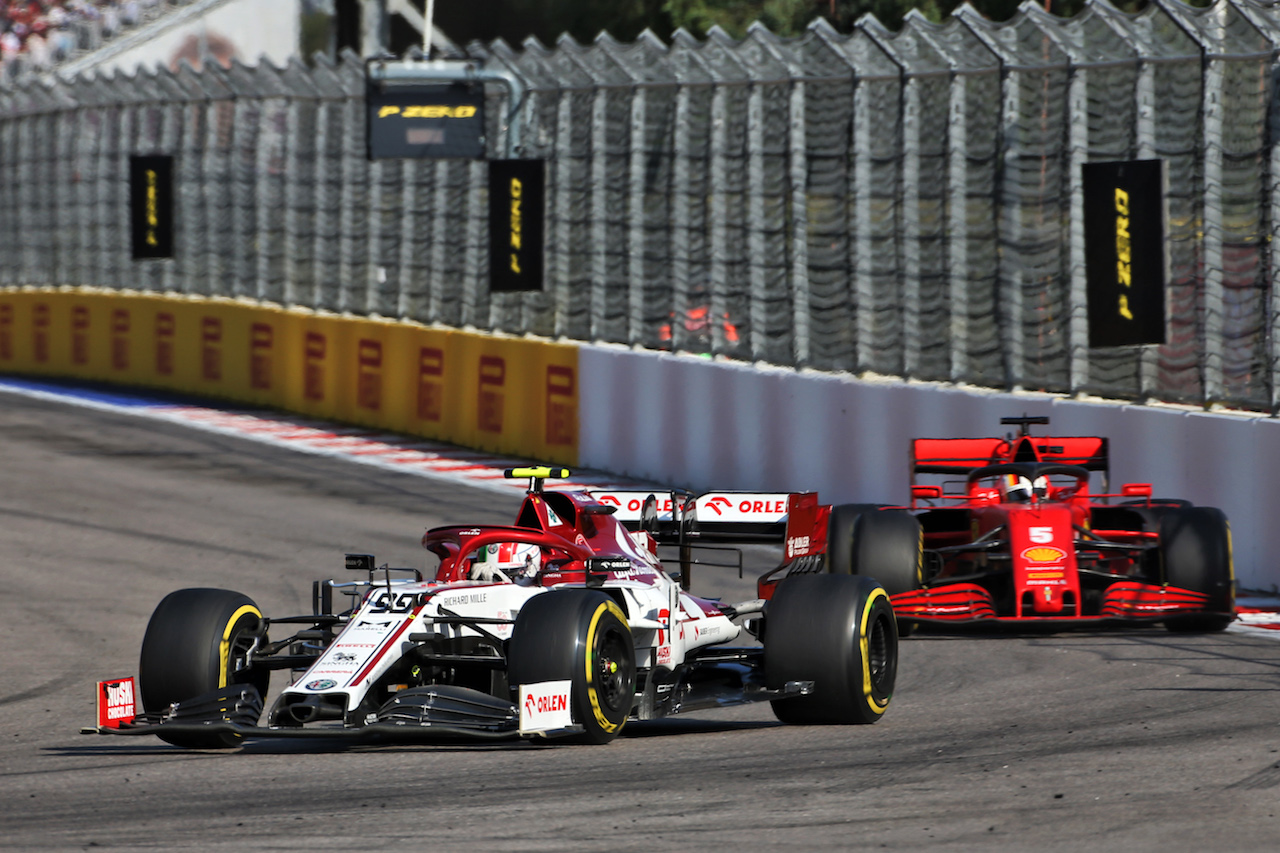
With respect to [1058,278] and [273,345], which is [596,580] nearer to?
[1058,278]

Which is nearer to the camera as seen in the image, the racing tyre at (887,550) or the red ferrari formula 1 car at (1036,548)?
the red ferrari formula 1 car at (1036,548)

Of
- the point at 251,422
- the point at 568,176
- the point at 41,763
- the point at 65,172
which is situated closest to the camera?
the point at 41,763

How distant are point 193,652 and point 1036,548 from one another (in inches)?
194

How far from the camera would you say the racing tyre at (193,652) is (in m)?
8.46

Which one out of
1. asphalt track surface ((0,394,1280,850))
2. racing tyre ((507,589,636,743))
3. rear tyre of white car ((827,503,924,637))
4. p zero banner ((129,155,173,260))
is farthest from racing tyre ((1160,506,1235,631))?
p zero banner ((129,155,173,260))

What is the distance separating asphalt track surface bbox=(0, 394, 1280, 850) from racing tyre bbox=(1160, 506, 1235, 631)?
0.51 ft

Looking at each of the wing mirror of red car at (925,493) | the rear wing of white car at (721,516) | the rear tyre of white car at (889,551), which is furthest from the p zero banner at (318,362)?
the rear wing of white car at (721,516)

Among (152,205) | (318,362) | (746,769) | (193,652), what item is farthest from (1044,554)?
(152,205)

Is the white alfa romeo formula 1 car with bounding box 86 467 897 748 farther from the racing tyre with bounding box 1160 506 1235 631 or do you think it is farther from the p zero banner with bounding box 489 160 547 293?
the p zero banner with bounding box 489 160 547 293

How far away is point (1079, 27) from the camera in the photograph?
14.4 meters

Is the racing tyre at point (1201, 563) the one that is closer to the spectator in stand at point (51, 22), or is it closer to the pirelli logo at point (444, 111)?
the pirelli logo at point (444, 111)

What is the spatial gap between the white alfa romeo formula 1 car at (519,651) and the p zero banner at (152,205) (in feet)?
60.1

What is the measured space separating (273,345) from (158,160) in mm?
3428

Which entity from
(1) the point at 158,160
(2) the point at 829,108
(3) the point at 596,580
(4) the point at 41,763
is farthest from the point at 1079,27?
(1) the point at 158,160
